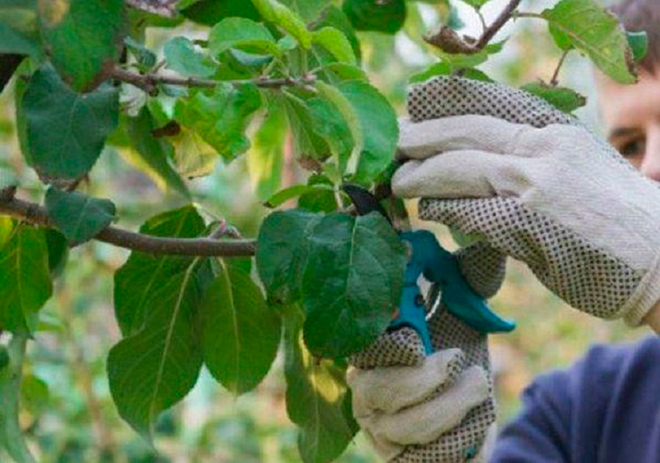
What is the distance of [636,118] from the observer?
159 centimetres

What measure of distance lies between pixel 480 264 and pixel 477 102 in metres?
0.18

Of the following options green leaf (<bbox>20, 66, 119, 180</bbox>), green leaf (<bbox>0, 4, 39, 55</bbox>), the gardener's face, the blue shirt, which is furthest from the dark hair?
green leaf (<bbox>0, 4, 39, 55</bbox>)

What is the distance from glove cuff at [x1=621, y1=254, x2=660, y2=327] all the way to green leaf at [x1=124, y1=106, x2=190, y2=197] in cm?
37

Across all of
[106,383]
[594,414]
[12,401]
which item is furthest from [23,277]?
[106,383]

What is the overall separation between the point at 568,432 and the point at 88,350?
1.28 metres

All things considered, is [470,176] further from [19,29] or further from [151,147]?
[19,29]

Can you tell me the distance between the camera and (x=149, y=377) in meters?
1.14

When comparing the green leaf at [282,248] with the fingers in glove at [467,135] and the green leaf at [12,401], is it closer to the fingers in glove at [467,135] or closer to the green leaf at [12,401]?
→ the fingers in glove at [467,135]

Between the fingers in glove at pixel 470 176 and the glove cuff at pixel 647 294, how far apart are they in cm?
13

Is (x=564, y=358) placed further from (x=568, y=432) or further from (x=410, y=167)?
(x=410, y=167)

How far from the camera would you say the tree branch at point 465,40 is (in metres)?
0.98

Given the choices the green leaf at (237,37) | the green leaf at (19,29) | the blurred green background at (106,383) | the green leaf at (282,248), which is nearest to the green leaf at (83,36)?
the green leaf at (19,29)

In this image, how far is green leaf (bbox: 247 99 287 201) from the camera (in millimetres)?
1364

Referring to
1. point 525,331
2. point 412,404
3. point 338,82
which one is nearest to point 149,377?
point 412,404
